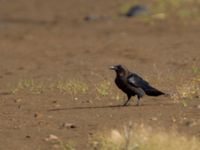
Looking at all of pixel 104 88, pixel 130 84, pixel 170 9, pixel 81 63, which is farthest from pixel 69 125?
pixel 170 9

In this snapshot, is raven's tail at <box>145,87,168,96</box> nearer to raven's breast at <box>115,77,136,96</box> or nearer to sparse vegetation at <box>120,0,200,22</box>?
raven's breast at <box>115,77,136,96</box>

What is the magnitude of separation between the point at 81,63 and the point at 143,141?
10249mm

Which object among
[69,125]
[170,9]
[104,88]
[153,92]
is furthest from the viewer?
[170,9]

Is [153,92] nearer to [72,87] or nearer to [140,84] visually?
[140,84]

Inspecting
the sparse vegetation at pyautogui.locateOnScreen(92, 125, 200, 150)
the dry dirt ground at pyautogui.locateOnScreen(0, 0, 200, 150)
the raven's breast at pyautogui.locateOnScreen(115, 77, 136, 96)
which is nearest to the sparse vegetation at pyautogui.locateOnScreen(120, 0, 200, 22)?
the dry dirt ground at pyautogui.locateOnScreen(0, 0, 200, 150)

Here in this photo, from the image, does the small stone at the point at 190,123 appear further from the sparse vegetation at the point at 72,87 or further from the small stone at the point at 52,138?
the sparse vegetation at the point at 72,87

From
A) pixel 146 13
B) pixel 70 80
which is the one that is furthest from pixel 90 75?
pixel 146 13

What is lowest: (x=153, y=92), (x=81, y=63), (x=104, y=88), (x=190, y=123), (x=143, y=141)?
(x=143, y=141)

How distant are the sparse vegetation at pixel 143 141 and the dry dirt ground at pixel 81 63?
1.08 feet

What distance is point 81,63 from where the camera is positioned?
65.5 ft

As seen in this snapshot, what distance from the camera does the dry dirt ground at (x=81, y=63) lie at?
11.4 m

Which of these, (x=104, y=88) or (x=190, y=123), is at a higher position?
(x=104, y=88)

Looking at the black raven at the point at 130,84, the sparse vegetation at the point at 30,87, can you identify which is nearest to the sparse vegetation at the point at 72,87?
the sparse vegetation at the point at 30,87

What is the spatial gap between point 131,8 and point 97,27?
2.34 meters
